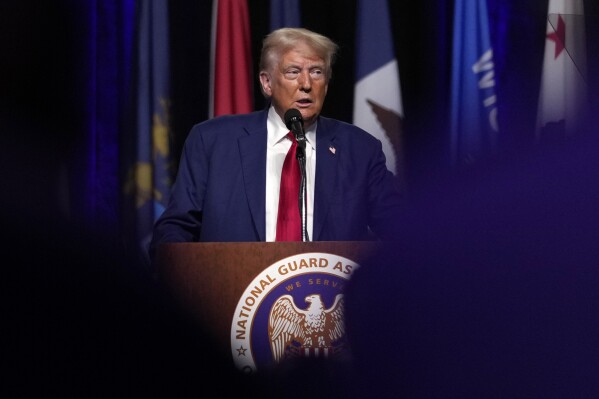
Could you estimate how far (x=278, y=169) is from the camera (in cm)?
234

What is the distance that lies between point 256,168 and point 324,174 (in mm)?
221

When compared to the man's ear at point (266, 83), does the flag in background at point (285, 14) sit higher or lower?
higher

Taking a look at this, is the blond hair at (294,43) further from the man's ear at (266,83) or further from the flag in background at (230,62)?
the flag in background at (230,62)

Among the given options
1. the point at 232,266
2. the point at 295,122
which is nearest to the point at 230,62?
the point at 295,122

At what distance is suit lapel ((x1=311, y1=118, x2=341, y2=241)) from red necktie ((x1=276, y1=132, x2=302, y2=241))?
0.09m

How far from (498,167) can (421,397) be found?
0.32m

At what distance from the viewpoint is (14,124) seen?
9.59 ft

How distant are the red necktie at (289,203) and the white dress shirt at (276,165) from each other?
0.14ft

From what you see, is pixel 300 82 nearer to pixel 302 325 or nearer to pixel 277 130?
pixel 277 130

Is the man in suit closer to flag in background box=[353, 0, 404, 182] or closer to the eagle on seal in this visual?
flag in background box=[353, 0, 404, 182]

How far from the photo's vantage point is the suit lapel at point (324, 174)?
2.27m

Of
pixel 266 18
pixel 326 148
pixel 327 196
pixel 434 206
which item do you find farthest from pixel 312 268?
pixel 266 18

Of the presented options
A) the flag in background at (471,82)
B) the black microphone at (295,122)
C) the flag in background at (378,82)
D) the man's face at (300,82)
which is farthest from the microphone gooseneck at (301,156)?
the flag in background at (471,82)

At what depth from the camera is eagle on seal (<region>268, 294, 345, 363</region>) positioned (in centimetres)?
133
